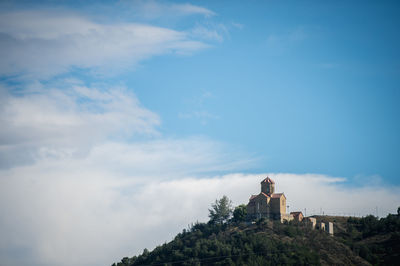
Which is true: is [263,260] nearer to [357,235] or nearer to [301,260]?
[301,260]

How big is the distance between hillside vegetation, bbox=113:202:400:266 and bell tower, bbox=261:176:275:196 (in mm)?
10491

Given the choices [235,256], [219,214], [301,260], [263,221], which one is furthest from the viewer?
[219,214]

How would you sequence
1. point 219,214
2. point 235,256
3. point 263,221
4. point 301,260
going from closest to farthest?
point 301,260, point 235,256, point 263,221, point 219,214

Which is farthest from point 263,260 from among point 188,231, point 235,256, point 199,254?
point 188,231

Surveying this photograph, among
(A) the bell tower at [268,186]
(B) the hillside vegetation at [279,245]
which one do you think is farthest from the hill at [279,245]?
(A) the bell tower at [268,186]

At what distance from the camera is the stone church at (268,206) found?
12681 cm

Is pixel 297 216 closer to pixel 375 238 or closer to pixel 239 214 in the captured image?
pixel 239 214

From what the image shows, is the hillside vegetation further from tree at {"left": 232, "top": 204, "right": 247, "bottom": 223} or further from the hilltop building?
the hilltop building

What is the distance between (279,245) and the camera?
10962 cm

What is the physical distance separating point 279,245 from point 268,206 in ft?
63.1

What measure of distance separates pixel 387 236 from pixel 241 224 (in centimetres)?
3849

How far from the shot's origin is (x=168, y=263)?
116 meters

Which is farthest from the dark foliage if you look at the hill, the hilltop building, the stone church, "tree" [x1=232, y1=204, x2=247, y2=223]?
"tree" [x1=232, y1=204, x2=247, y2=223]

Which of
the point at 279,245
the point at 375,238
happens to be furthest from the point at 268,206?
the point at 375,238
